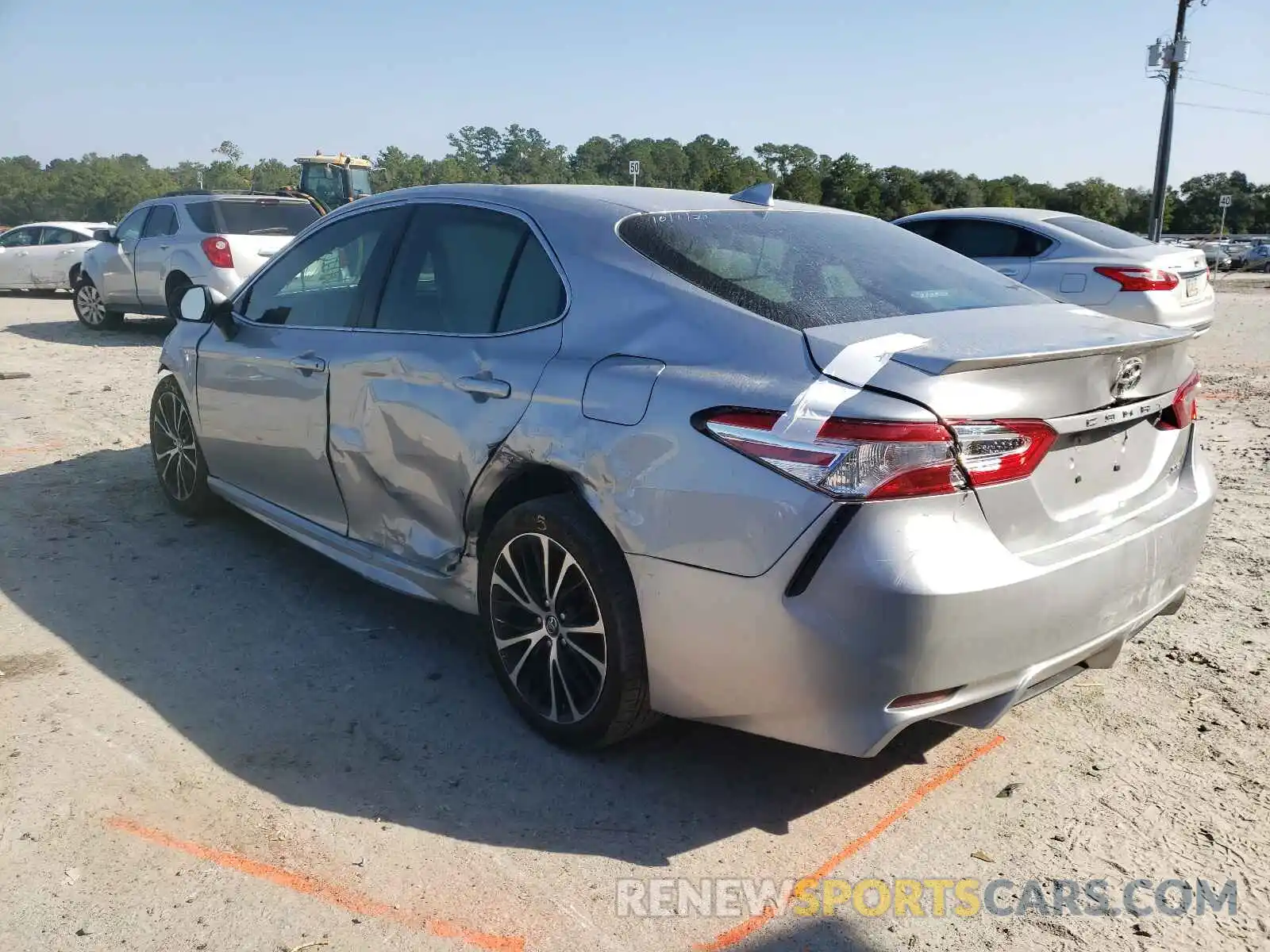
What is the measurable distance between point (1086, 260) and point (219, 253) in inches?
367

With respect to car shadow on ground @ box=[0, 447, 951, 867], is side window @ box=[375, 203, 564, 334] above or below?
above

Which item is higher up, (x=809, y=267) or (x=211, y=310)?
(x=809, y=267)

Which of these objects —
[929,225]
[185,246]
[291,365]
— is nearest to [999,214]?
[929,225]

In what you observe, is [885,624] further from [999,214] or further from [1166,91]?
[1166,91]

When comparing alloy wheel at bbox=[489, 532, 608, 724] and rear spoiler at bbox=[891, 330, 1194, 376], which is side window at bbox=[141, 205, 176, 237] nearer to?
alloy wheel at bbox=[489, 532, 608, 724]

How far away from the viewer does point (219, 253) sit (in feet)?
39.2

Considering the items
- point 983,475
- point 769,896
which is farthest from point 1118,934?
point 983,475

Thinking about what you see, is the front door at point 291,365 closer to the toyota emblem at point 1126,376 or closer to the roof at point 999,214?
the toyota emblem at point 1126,376

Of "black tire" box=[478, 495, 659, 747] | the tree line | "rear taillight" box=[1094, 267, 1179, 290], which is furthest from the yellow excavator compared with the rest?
"black tire" box=[478, 495, 659, 747]

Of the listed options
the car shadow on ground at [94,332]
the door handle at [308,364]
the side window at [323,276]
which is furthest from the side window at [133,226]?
the door handle at [308,364]

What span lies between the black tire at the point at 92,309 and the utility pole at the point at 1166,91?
3005 centimetres

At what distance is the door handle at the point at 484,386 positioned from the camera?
3264mm

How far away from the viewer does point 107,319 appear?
14.0 m

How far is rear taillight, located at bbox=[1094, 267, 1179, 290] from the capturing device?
905cm
